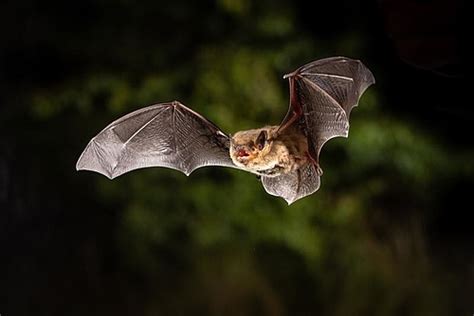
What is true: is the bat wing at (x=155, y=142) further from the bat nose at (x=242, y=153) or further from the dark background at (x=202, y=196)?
the dark background at (x=202, y=196)

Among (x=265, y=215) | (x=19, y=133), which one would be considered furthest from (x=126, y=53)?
(x=265, y=215)

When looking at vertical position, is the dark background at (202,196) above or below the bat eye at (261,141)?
below

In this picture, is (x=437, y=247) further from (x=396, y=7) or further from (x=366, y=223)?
(x=396, y=7)

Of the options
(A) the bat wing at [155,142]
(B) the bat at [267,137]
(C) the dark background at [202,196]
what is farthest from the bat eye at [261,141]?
(C) the dark background at [202,196]

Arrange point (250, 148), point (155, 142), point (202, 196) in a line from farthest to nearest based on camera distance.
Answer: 1. point (202, 196)
2. point (155, 142)
3. point (250, 148)

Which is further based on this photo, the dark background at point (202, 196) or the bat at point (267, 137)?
the dark background at point (202, 196)

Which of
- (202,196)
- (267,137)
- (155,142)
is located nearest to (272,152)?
(267,137)

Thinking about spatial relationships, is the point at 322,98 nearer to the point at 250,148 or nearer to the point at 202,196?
the point at 250,148

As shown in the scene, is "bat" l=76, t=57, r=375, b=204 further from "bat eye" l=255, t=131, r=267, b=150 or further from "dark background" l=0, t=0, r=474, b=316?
"dark background" l=0, t=0, r=474, b=316
